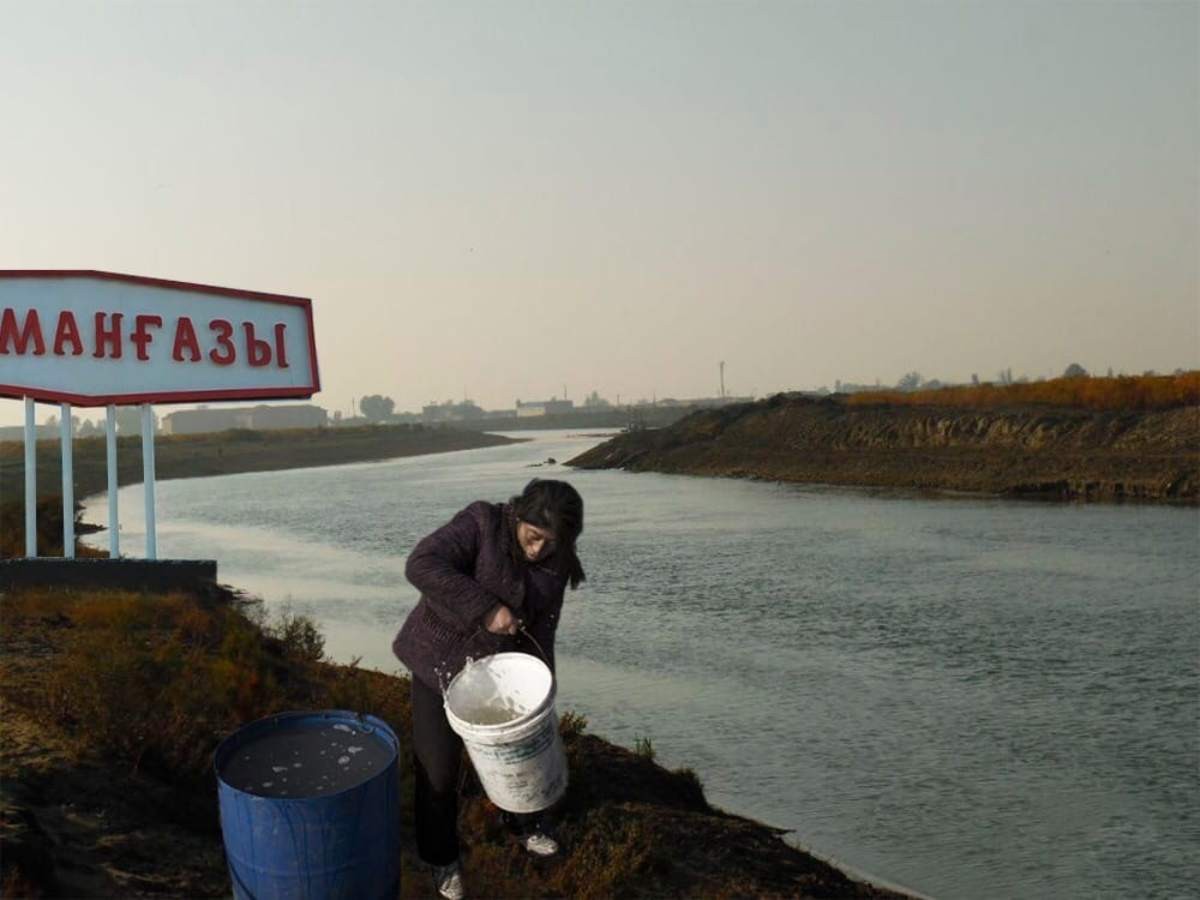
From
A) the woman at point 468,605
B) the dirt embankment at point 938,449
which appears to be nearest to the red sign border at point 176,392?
the woman at point 468,605

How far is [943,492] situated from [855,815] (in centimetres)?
3020

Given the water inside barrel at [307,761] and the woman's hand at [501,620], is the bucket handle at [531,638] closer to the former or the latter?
the woman's hand at [501,620]

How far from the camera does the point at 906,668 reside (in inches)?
472

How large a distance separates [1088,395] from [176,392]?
39.4m

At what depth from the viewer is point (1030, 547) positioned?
2156 centimetres

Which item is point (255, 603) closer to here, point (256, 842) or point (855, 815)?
point (855, 815)

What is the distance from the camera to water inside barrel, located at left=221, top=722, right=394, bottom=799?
4254 mm

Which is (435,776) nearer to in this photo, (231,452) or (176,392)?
(176,392)

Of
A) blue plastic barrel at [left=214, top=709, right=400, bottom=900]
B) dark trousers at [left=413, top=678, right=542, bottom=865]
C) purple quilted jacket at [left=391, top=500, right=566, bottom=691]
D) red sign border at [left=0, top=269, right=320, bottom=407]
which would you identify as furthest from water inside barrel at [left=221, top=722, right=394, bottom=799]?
red sign border at [left=0, top=269, right=320, bottom=407]

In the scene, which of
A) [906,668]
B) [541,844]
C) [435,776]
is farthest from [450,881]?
[906,668]

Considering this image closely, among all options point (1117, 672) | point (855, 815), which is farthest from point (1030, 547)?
point (855, 815)

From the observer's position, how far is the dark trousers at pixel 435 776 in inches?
182

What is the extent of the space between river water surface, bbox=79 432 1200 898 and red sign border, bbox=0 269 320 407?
297cm

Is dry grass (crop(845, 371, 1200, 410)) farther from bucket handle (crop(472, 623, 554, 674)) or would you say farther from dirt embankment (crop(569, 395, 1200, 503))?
bucket handle (crop(472, 623, 554, 674))
